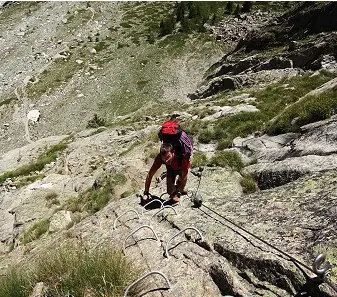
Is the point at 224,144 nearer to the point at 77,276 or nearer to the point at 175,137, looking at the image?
the point at 175,137

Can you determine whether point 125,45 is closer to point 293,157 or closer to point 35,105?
point 35,105

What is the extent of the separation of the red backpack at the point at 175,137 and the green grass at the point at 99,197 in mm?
5376

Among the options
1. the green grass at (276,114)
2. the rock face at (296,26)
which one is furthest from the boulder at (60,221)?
the rock face at (296,26)

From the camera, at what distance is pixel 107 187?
549 inches

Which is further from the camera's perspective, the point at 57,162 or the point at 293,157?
the point at 57,162

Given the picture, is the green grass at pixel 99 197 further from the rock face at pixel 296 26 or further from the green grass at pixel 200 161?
the rock face at pixel 296 26

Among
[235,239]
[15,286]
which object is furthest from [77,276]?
[235,239]

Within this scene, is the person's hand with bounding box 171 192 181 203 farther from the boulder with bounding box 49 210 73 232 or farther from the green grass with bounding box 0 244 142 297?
the boulder with bounding box 49 210 73 232

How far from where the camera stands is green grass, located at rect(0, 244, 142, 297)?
212 inches

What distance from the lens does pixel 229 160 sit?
11961 millimetres

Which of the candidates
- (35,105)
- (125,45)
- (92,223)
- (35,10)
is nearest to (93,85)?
(35,105)

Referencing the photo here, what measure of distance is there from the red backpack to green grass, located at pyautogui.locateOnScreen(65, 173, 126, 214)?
5.38 meters

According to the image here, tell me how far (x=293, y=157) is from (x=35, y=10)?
254ft

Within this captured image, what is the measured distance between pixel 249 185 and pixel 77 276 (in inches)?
216
